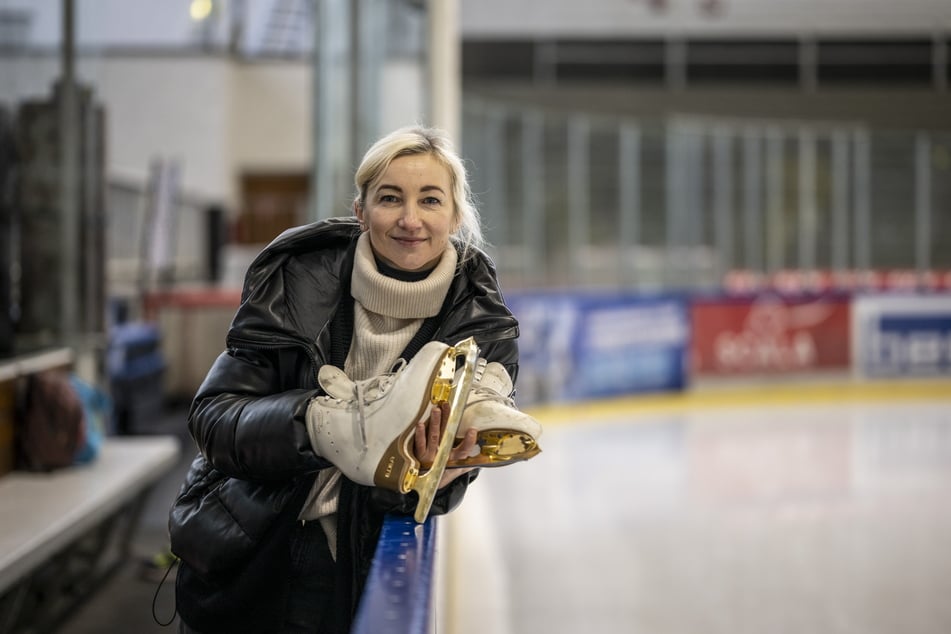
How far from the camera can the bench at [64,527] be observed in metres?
3.03

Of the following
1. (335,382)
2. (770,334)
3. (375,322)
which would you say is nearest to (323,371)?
(335,382)

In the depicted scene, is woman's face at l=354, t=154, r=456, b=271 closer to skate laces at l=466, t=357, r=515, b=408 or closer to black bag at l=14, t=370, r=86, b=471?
skate laces at l=466, t=357, r=515, b=408

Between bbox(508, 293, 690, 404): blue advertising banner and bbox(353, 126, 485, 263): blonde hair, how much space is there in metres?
9.32

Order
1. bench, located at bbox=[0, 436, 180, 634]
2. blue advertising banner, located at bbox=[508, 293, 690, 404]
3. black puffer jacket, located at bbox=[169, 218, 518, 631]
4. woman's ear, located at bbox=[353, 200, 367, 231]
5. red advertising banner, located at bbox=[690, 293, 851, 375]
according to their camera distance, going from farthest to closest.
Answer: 1. red advertising banner, located at bbox=[690, 293, 851, 375]
2. blue advertising banner, located at bbox=[508, 293, 690, 404]
3. bench, located at bbox=[0, 436, 180, 634]
4. woman's ear, located at bbox=[353, 200, 367, 231]
5. black puffer jacket, located at bbox=[169, 218, 518, 631]

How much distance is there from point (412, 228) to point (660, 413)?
34.8 ft

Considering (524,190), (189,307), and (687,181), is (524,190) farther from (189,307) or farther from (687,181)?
(189,307)

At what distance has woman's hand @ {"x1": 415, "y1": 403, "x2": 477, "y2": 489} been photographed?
164 cm

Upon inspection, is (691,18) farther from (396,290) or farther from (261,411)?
(261,411)

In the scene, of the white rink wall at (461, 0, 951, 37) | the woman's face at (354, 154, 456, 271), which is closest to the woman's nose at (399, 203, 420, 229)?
the woman's face at (354, 154, 456, 271)

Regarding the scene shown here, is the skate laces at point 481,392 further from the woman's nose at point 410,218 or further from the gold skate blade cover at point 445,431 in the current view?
the woman's nose at point 410,218

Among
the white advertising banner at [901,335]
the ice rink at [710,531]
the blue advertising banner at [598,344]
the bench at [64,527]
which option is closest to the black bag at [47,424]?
the bench at [64,527]

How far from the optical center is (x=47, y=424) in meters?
4.17

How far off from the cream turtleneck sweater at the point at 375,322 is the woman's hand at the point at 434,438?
0.18 meters

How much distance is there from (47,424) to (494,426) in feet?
9.67
